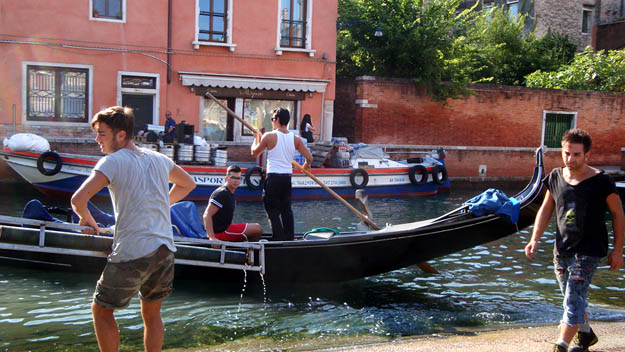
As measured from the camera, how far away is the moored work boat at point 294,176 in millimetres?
13305

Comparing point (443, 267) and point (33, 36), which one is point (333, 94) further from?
point (443, 267)

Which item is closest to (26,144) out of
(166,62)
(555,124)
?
(166,62)

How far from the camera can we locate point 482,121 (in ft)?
67.7

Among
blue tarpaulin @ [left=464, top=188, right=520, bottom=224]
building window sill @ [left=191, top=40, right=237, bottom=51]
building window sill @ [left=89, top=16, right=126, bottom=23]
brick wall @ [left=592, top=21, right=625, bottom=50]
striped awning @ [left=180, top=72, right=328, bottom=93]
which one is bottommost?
blue tarpaulin @ [left=464, top=188, right=520, bottom=224]

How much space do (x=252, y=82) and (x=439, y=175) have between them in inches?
214

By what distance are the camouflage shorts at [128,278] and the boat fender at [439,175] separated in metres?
13.4

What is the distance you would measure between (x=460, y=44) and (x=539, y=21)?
8.31m

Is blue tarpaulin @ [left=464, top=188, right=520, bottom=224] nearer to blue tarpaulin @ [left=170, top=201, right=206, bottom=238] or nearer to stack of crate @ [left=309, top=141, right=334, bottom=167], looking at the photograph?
blue tarpaulin @ [left=170, top=201, right=206, bottom=238]

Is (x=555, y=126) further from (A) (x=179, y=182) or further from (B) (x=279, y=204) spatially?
(A) (x=179, y=182)

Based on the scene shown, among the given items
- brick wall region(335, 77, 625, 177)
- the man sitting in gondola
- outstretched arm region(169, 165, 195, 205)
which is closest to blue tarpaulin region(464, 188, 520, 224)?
the man sitting in gondola

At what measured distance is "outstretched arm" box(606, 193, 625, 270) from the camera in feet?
12.8

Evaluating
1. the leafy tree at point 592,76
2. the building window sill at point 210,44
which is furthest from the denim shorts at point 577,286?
the leafy tree at point 592,76

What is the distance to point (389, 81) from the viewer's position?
1925 centimetres

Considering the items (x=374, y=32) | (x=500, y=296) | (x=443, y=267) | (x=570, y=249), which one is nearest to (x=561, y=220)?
(x=570, y=249)
